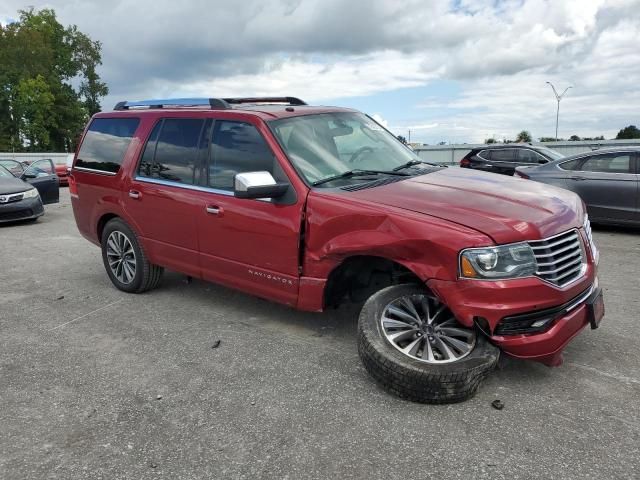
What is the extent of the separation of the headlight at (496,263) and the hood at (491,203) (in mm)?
65

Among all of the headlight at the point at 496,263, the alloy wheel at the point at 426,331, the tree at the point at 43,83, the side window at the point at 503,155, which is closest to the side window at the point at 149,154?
the alloy wheel at the point at 426,331

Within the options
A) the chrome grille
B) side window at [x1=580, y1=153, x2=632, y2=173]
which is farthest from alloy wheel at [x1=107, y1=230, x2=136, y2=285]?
side window at [x1=580, y1=153, x2=632, y2=173]

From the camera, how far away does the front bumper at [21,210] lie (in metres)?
10.5

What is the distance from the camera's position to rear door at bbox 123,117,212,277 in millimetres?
4629

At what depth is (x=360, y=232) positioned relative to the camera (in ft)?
11.4

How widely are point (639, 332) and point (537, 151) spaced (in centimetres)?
1112

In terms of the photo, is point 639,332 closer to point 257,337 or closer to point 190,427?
point 257,337

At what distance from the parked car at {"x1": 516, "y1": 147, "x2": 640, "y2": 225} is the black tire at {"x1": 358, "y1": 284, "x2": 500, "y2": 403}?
22.1 ft

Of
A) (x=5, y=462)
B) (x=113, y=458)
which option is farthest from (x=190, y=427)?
(x=5, y=462)

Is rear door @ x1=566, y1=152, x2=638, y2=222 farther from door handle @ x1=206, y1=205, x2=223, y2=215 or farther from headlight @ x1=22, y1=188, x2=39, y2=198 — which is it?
headlight @ x1=22, y1=188, x2=39, y2=198

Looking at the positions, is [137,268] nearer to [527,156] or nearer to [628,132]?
[527,156]

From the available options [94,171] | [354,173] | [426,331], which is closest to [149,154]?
[94,171]

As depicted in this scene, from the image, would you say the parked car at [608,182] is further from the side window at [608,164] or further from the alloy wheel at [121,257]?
the alloy wheel at [121,257]

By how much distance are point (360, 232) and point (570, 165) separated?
7.42 meters
